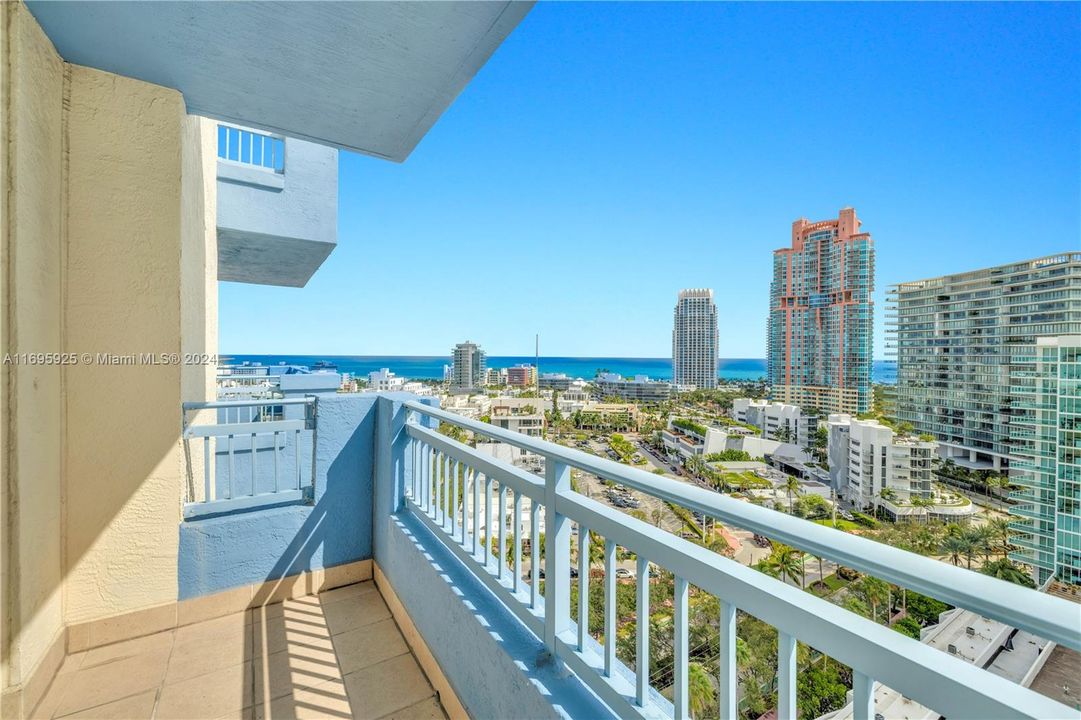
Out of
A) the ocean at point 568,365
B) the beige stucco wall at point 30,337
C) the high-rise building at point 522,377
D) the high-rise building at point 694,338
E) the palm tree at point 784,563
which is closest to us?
the palm tree at point 784,563

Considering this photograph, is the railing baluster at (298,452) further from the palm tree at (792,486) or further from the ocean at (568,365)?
the ocean at (568,365)

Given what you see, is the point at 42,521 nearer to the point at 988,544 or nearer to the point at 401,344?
the point at 988,544

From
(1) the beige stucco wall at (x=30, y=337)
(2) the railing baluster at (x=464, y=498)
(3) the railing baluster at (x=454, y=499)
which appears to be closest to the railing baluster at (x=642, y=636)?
(2) the railing baluster at (x=464, y=498)

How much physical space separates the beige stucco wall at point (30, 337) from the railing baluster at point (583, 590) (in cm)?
225

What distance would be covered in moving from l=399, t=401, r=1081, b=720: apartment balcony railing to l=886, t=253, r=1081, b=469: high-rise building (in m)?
1.06

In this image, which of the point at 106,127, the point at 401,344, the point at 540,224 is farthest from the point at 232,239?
the point at 401,344

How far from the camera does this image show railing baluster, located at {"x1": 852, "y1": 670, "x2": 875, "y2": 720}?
0.66 m

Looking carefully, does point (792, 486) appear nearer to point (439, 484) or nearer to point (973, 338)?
point (973, 338)

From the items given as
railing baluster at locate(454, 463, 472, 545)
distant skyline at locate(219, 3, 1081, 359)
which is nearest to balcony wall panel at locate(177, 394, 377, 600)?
railing baluster at locate(454, 463, 472, 545)

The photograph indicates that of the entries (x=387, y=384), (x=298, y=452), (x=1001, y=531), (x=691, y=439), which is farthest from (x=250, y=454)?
(x=1001, y=531)

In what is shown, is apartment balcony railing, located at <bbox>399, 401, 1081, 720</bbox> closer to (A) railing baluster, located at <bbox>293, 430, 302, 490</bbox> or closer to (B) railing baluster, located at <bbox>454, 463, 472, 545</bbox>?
(B) railing baluster, located at <bbox>454, 463, 472, 545</bbox>

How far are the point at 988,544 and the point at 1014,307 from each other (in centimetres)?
87

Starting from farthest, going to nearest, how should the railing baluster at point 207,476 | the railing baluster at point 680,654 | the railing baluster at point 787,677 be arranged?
the railing baluster at point 207,476, the railing baluster at point 680,654, the railing baluster at point 787,677

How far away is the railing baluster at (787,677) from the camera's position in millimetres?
769
